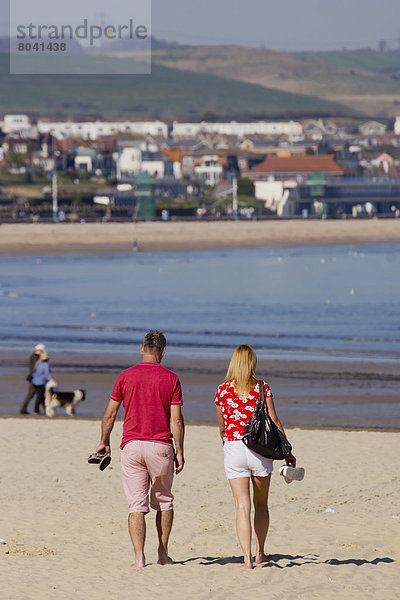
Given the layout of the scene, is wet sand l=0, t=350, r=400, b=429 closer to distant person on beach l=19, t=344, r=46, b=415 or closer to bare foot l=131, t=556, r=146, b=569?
distant person on beach l=19, t=344, r=46, b=415

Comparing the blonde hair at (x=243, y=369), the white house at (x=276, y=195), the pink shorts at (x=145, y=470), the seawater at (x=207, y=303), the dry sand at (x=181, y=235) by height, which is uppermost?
the white house at (x=276, y=195)

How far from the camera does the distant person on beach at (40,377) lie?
1531 centimetres

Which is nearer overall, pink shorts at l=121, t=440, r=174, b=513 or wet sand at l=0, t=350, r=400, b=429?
pink shorts at l=121, t=440, r=174, b=513

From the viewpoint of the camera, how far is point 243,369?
6.77m

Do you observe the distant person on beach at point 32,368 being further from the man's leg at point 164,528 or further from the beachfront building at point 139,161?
the beachfront building at point 139,161

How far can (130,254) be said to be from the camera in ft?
245

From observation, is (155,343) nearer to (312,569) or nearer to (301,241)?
(312,569)

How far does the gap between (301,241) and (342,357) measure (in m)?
69.8

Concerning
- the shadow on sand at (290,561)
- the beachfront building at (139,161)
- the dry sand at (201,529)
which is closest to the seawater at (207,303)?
the dry sand at (201,529)

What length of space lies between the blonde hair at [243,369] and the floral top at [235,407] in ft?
0.15

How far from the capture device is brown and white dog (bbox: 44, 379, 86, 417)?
15375 millimetres

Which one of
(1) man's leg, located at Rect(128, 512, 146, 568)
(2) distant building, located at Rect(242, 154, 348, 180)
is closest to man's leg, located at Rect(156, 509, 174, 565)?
(1) man's leg, located at Rect(128, 512, 146, 568)

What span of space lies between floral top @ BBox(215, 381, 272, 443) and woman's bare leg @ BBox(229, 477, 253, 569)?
31 centimetres

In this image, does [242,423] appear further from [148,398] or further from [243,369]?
[148,398]
